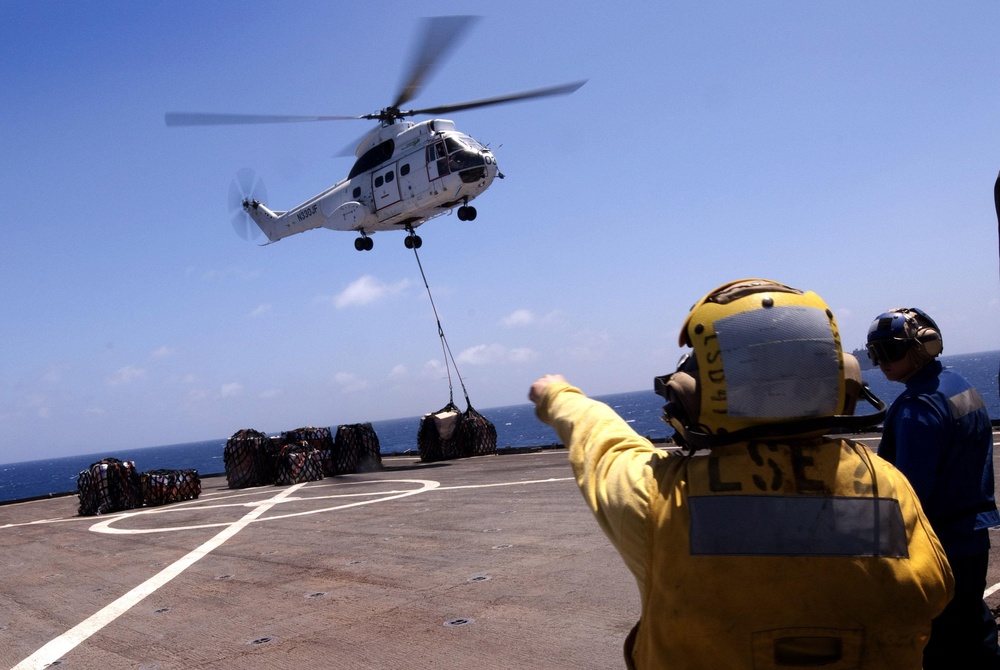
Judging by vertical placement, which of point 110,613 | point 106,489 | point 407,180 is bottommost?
point 110,613

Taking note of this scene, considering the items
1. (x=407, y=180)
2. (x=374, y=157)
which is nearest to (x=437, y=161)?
(x=407, y=180)

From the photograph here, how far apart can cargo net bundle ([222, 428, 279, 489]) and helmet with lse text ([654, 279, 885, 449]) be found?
777 inches

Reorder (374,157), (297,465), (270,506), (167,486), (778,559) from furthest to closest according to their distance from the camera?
(374,157) → (297,465) → (167,486) → (270,506) → (778,559)

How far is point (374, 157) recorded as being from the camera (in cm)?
2509

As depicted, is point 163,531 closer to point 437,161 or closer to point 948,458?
point 948,458

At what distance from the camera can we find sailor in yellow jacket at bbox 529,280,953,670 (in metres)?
1.93

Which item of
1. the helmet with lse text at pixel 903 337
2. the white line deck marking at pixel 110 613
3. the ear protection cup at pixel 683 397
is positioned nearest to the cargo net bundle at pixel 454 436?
the white line deck marking at pixel 110 613

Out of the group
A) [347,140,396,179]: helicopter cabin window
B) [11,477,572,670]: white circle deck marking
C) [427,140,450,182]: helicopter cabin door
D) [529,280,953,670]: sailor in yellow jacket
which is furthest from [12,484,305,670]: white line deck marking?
[347,140,396,179]: helicopter cabin window

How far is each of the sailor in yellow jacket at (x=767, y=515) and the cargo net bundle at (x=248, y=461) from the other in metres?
19.7

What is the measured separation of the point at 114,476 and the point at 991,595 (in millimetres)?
16867

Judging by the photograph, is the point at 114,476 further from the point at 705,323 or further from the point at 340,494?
the point at 705,323

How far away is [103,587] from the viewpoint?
870 cm

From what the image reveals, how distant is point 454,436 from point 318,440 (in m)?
3.95

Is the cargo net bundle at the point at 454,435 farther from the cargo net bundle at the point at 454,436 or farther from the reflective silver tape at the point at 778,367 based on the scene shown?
the reflective silver tape at the point at 778,367
